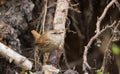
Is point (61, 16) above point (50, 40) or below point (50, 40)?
above

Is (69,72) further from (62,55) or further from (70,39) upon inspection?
(70,39)

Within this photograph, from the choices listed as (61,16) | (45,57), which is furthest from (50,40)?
(61,16)

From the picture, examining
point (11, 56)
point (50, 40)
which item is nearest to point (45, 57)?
point (50, 40)

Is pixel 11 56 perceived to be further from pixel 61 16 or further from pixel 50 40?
pixel 61 16

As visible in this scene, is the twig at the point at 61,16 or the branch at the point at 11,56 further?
the twig at the point at 61,16

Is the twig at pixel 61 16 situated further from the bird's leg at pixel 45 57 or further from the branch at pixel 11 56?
the branch at pixel 11 56

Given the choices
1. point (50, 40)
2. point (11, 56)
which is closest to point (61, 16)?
point (50, 40)

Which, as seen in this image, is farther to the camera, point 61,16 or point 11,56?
point 61,16

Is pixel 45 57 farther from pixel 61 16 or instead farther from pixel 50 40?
pixel 61 16

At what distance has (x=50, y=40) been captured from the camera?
220 centimetres

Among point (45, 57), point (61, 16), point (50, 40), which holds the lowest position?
point (45, 57)

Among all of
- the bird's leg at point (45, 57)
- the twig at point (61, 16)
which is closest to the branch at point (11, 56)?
the bird's leg at point (45, 57)

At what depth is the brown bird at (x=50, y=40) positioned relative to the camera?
2.19 metres

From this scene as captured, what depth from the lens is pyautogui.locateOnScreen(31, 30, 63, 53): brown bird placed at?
2.19 metres
